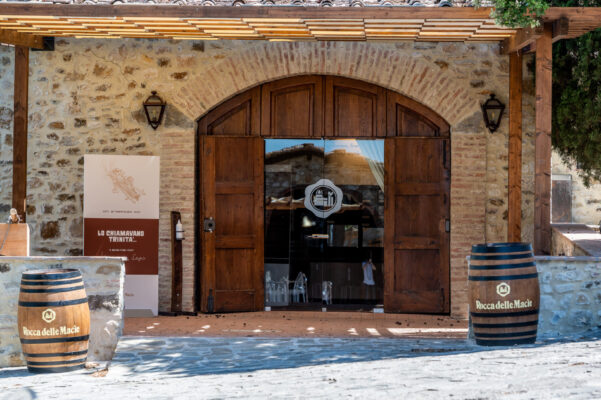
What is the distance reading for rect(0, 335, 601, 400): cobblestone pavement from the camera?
15.7 ft

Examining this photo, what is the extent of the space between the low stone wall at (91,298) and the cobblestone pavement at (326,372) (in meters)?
0.17

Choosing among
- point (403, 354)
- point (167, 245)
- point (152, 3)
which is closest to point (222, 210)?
point (167, 245)

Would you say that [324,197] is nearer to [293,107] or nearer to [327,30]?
[293,107]

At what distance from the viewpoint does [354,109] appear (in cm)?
942

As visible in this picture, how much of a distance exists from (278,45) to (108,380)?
15.4ft

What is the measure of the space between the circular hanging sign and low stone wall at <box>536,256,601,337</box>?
320cm

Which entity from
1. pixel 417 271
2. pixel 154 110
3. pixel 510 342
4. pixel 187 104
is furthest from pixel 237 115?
pixel 510 342

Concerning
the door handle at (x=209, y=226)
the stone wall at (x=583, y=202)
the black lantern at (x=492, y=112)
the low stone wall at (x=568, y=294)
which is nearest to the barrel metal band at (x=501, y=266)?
the low stone wall at (x=568, y=294)

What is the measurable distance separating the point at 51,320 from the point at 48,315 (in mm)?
44

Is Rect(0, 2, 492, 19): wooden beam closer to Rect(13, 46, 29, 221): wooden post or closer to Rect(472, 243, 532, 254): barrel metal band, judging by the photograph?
Rect(13, 46, 29, 221): wooden post

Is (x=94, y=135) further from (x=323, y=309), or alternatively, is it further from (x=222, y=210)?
(x=323, y=309)

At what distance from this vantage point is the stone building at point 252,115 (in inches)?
362

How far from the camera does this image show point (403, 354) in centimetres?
636

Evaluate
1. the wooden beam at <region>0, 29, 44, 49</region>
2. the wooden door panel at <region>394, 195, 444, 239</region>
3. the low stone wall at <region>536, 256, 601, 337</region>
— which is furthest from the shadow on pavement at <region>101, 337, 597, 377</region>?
the wooden beam at <region>0, 29, 44, 49</region>
